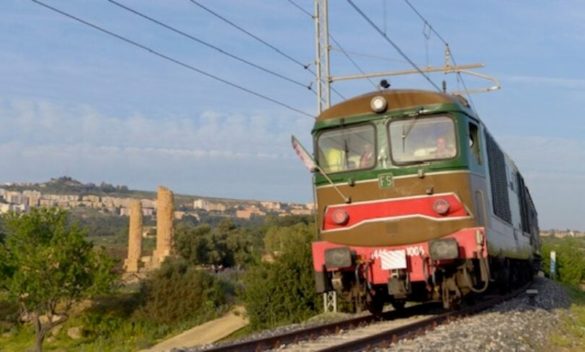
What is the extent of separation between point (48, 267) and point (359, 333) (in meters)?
32.8

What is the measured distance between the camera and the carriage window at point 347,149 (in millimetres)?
12781

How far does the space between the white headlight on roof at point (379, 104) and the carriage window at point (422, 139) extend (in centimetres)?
30

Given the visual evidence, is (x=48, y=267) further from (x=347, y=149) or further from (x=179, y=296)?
(x=347, y=149)

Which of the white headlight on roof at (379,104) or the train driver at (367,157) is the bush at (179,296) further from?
the white headlight on roof at (379,104)

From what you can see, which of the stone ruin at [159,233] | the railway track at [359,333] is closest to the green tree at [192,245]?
the stone ruin at [159,233]

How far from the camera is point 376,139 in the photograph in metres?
12.7

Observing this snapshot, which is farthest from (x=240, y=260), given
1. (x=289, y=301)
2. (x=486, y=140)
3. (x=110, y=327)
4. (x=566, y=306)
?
(x=486, y=140)

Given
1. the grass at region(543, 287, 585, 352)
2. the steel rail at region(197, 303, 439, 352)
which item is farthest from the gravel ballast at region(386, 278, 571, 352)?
the steel rail at region(197, 303, 439, 352)

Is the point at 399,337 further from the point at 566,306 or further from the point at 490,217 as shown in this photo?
the point at 566,306

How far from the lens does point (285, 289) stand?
1038 inches

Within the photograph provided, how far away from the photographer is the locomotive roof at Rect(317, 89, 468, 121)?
41.1 ft

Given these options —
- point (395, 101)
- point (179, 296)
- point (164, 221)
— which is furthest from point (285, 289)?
point (164, 221)

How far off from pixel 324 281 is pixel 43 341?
32.7 m

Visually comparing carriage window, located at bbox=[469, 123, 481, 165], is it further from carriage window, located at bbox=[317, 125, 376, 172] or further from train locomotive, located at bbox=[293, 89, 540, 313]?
carriage window, located at bbox=[317, 125, 376, 172]
